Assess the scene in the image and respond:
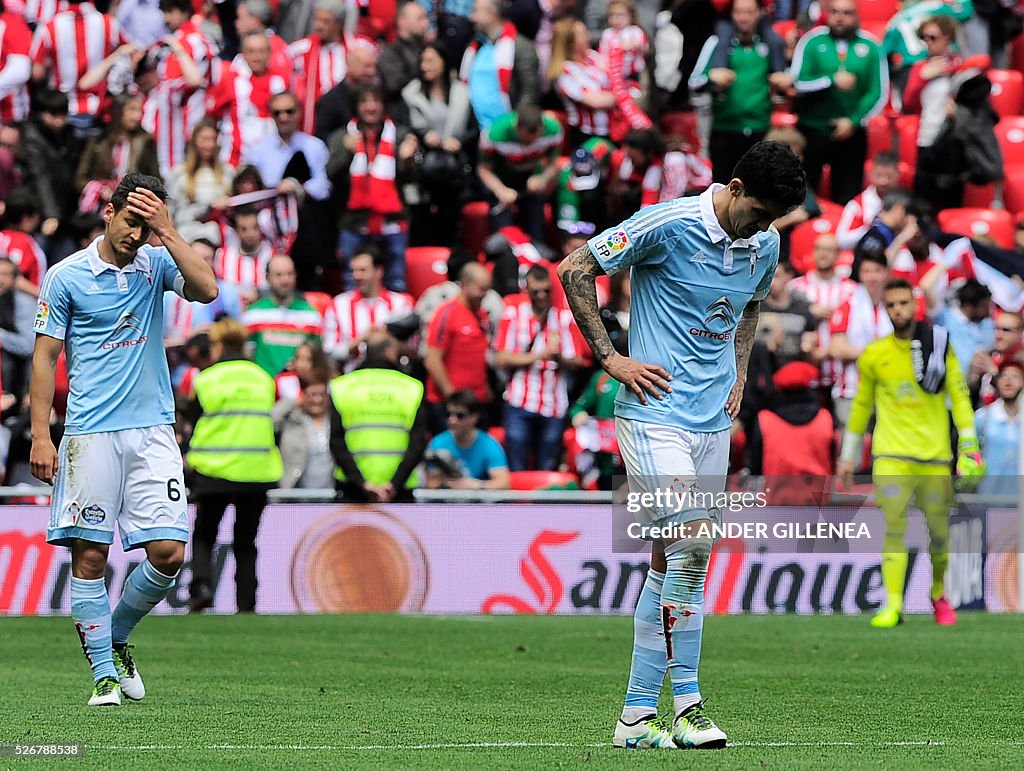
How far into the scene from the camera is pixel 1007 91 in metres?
23.8

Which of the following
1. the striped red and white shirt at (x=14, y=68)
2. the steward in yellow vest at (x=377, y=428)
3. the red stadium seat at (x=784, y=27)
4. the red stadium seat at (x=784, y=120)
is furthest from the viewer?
the red stadium seat at (x=784, y=27)

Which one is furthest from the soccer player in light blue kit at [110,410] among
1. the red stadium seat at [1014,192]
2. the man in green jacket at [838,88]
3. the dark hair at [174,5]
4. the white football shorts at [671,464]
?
the red stadium seat at [1014,192]

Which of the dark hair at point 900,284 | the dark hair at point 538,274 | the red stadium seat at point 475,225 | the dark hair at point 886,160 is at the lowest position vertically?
the dark hair at point 538,274

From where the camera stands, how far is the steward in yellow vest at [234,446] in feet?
52.2

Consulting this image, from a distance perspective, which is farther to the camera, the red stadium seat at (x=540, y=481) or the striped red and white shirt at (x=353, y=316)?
the striped red and white shirt at (x=353, y=316)

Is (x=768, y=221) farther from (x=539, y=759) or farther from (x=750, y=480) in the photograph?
(x=750, y=480)

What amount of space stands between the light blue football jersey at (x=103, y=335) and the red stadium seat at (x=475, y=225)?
11386mm

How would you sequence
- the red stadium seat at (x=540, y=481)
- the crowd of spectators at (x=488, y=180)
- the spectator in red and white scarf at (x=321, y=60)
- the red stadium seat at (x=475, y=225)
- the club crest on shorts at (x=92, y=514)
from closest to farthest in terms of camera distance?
the club crest on shorts at (x=92, y=514) → the red stadium seat at (x=540, y=481) → the crowd of spectators at (x=488, y=180) → the spectator in red and white scarf at (x=321, y=60) → the red stadium seat at (x=475, y=225)

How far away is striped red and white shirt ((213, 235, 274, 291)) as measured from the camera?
1858 cm

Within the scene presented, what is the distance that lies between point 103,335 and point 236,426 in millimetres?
6467

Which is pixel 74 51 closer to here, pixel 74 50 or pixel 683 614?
pixel 74 50

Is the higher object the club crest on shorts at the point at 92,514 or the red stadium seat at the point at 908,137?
the red stadium seat at the point at 908,137

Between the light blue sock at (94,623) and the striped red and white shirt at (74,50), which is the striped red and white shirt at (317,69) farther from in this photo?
the light blue sock at (94,623)

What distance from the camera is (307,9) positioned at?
2203 cm
